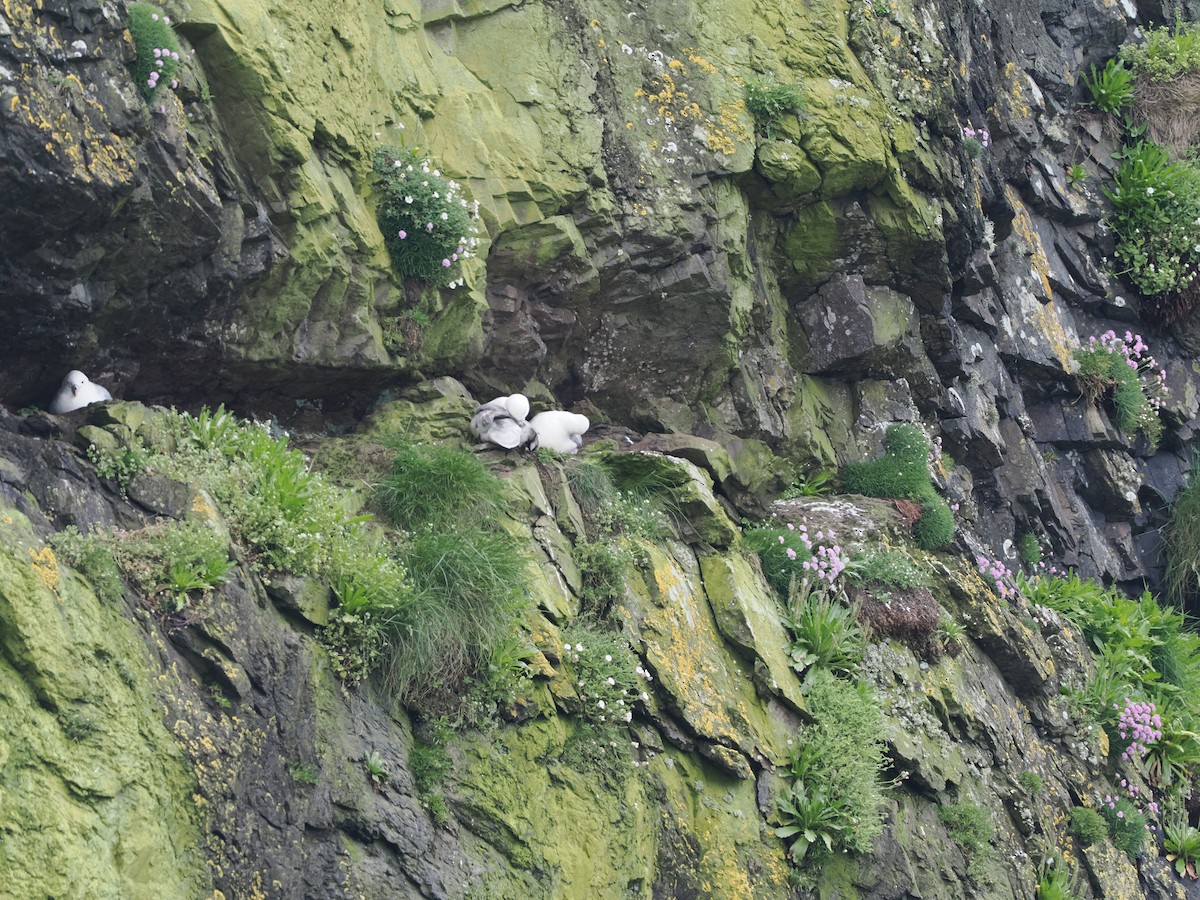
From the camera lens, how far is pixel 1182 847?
9.91 m

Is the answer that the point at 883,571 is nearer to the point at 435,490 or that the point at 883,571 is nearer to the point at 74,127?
the point at 435,490

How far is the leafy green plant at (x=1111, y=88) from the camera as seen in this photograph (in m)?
14.4

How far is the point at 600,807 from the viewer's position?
20.4 feet

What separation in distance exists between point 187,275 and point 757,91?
5282 mm

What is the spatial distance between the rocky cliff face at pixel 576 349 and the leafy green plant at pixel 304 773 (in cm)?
3

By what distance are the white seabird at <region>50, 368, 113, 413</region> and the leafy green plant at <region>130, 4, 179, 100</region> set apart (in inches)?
58.9

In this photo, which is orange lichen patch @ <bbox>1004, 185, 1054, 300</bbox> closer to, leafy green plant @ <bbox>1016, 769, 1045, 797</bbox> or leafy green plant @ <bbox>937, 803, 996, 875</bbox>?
leafy green plant @ <bbox>1016, 769, 1045, 797</bbox>

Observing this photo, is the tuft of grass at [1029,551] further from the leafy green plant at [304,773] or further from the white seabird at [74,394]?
the white seabird at [74,394]

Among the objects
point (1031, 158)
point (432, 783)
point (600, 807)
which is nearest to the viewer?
point (432, 783)

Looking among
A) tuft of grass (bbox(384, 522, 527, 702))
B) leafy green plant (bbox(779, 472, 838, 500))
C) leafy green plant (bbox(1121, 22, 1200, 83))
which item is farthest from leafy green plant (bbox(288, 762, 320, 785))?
leafy green plant (bbox(1121, 22, 1200, 83))

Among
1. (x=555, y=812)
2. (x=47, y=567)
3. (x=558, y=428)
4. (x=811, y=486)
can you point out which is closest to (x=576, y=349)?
(x=558, y=428)

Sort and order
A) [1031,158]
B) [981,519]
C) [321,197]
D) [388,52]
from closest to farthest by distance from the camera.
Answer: [321,197], [388,52], [981,519], [1031,158]

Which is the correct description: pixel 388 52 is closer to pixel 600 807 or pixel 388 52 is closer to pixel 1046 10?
pixel 600 807

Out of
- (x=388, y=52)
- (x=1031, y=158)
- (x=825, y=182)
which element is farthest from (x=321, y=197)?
(x=1031, y=158)
